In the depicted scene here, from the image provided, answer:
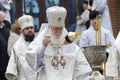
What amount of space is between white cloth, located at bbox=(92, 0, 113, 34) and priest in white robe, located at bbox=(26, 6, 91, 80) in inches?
200

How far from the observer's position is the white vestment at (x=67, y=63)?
11188 millimetres

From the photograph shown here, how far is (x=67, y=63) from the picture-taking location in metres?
11.3

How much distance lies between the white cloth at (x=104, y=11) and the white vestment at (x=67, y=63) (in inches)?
200

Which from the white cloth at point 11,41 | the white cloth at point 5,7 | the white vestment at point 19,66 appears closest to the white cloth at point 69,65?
the white vestment at point 19,66

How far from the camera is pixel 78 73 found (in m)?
11.2

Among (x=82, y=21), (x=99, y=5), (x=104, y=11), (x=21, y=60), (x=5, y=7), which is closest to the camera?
(x=21, y=60)

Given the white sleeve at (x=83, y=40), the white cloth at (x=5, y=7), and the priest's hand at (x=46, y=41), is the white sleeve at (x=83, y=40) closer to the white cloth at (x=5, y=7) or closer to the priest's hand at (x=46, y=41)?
the white cloth at (x=5, y=7)

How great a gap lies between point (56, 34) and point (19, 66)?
60.6 inches

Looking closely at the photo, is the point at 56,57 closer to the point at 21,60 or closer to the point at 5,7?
the point at 21,60

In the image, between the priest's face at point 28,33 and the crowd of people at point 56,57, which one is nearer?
the crowd of people at point 56,57

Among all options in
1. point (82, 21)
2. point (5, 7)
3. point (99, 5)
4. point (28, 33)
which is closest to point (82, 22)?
point (82, 21)

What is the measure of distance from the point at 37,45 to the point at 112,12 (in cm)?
743

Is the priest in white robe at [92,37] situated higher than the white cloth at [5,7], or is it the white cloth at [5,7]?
the white cloth at [5,7]

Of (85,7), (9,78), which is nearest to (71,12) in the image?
(85,7)
